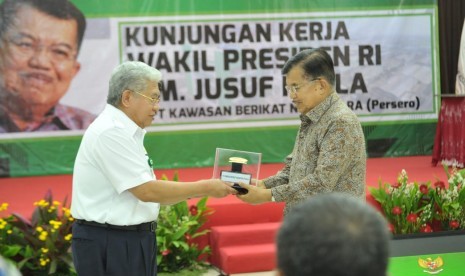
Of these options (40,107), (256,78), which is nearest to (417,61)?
(256,78)

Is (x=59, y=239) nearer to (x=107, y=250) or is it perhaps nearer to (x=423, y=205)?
(x=107, y=250)

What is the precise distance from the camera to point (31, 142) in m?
7.57

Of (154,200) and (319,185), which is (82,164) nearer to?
(154,200)

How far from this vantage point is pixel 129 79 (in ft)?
9.17

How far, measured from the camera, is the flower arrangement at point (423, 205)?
5523 mm

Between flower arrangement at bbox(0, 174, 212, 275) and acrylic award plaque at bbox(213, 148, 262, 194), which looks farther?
flower arrangement at bbox(0, 174, 212, 275)

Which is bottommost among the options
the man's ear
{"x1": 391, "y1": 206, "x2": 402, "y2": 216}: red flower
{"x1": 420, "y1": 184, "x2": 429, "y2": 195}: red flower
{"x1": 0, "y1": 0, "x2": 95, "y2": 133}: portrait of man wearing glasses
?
{"x1": 391, "y1": 206, "x2": 402, "y2": 216}: red flower

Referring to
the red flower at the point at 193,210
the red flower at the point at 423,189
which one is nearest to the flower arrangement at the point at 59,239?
the red flower at the point at 193,210

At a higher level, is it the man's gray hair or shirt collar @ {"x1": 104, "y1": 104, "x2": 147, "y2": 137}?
the man's gray hair

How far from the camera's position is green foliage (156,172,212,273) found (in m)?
5.27

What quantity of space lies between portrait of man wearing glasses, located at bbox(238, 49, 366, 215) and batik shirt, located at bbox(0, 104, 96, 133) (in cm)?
509

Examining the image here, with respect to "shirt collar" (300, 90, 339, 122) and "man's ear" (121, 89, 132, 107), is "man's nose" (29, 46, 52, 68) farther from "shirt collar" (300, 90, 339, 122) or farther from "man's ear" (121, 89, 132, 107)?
"shirt collar" (300, 90, 339, 122)

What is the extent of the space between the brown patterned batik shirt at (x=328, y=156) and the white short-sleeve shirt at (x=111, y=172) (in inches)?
21.1

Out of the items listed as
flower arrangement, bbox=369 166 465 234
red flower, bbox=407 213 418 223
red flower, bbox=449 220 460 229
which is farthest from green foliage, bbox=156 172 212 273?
red flower, bbox=449 220 460 229
